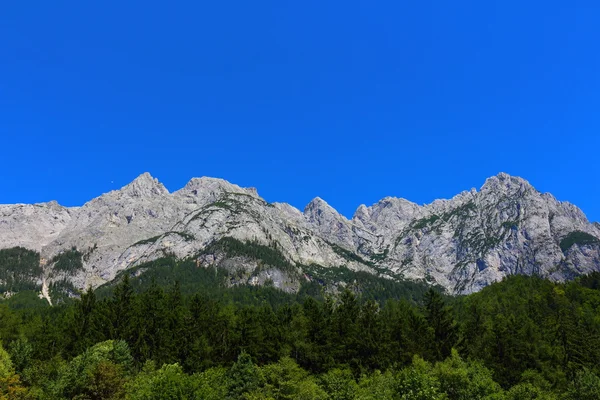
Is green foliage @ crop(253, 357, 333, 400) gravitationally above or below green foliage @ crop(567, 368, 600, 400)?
below

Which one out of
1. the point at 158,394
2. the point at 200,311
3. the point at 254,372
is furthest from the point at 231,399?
the point at 200,311

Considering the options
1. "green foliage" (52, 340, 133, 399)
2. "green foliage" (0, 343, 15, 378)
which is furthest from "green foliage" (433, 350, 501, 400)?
"green foliage" (0, 343, 15, 378)

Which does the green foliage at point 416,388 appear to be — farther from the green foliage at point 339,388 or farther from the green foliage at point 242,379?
the green foliage at point 242,379

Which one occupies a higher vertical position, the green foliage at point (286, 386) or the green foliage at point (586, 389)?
the green foliage at point (586, 389)

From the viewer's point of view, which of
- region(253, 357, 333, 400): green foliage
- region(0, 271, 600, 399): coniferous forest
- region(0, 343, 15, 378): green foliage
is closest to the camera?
region(253, 357, 333, 400): green foliage

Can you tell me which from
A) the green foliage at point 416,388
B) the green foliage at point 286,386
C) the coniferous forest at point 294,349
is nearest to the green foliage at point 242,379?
the coniferous forest at point 294,349

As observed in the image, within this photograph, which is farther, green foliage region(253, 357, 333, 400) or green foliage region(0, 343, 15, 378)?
green foliage region(0, 343, 15, 378)

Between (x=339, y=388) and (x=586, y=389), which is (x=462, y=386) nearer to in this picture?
(x=339, y=388)

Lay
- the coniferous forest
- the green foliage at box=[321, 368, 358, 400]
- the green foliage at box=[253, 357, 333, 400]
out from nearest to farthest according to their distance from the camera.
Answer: the green foliage at box=[321, 368, 358, 400] < the green foliage at box=[253, 357, 333, 400] < the coniferous forest

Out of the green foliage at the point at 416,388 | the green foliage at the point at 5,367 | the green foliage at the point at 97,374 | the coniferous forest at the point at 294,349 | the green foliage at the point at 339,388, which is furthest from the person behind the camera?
the coniferous forest at the point at 294,349

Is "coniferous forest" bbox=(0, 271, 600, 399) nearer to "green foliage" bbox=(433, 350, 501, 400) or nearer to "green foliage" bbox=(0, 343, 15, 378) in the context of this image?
"green foliage" bbox=(0, 343, 15, 378)

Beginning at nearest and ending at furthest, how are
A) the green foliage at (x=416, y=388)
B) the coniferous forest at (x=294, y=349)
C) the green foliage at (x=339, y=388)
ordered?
the green foliage at (x=416, y=388), the green foliage at (x=339, y=388), the coniferous forest at (x=294, y=349)

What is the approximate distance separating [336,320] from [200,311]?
107ft

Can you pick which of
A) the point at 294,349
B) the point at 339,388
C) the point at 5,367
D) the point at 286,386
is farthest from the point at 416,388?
the point at 5,367
